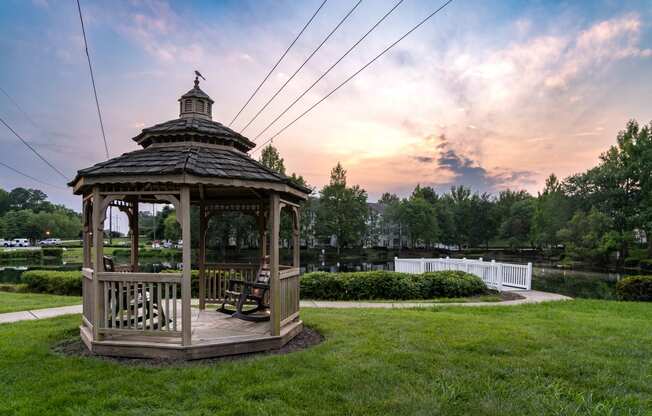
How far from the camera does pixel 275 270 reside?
576cm

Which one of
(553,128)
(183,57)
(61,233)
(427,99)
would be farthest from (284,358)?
(61,233)

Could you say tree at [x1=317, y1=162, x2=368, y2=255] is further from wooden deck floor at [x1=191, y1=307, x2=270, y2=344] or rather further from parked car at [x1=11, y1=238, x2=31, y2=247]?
parked car at [x1=11, y1=238, x2=31, y2=247]

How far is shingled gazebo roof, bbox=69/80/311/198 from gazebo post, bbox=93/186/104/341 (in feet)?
0.93

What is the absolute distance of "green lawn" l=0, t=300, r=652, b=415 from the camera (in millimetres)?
3547

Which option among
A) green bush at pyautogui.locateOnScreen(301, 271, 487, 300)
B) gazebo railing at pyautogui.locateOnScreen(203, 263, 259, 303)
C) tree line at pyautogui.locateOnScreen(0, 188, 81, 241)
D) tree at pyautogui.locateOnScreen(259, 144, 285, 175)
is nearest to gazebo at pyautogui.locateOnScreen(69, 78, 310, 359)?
gazebo railing at pyautogui.locateOnScreen(203, 263, 259, 303)

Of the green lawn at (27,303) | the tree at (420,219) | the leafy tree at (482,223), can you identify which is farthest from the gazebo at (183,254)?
the leafy tree at (482,223)

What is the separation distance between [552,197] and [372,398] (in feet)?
157

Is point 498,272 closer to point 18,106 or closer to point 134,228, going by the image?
point 134,228

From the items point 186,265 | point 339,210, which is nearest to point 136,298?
point 186,265

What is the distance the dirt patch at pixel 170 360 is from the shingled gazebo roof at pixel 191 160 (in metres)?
2.26

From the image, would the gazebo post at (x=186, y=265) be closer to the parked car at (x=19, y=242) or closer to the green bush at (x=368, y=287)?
the green bush at (x=368, y=287)

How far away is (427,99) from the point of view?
42.8 ft

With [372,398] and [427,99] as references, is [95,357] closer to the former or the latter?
[372,398]

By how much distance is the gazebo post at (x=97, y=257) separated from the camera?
5.19 m
